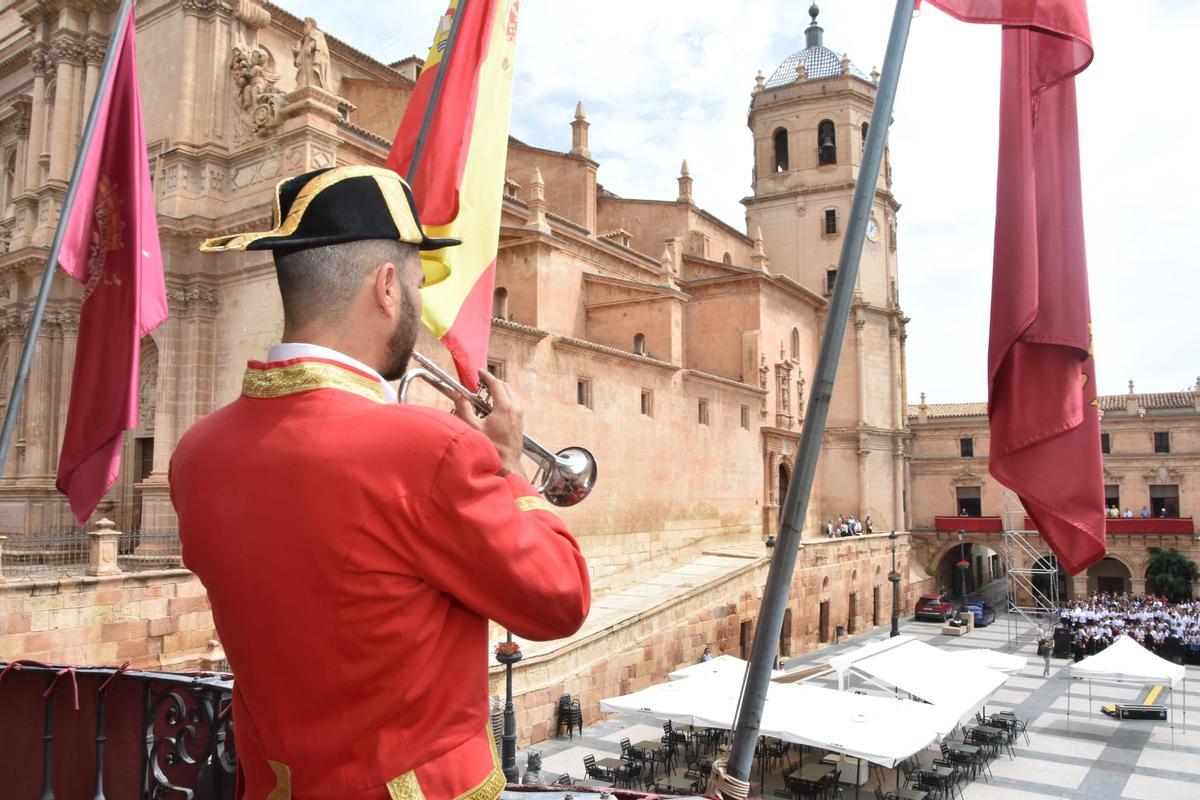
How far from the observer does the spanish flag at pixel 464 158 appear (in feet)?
18.3

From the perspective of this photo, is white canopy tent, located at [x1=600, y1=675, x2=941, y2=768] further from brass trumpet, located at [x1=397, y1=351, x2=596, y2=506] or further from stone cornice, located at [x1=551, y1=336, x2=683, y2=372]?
brass trumpet, located at [x1=397, y1=351, x2=596, y2=506]

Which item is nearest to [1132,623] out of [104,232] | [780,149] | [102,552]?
[780,149]

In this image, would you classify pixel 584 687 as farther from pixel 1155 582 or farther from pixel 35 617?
pixel 1155 582

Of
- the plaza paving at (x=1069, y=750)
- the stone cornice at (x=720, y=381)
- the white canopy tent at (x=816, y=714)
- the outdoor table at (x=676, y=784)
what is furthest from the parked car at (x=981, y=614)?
the outdoor table at (x=676, y=784)

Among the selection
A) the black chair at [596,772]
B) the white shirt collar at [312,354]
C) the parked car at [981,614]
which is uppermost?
the white shirt collar at [312,354]

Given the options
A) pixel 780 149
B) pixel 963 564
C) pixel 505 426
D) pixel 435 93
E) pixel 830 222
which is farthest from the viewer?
pixel 780 149

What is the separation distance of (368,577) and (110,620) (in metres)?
13.2

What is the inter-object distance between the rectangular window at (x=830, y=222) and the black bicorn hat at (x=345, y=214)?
3893 centimetres

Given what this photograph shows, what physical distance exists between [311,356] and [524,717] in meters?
15.2

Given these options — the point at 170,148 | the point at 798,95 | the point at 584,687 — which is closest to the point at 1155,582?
the point at 798,95

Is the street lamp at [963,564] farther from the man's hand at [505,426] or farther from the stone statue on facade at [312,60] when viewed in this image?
the man's hand at [505,426]

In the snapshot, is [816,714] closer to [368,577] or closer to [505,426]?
[505,426]

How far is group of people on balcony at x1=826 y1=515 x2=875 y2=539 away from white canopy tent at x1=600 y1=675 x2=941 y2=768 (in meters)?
19.2

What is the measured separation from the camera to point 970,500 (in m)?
46.5
